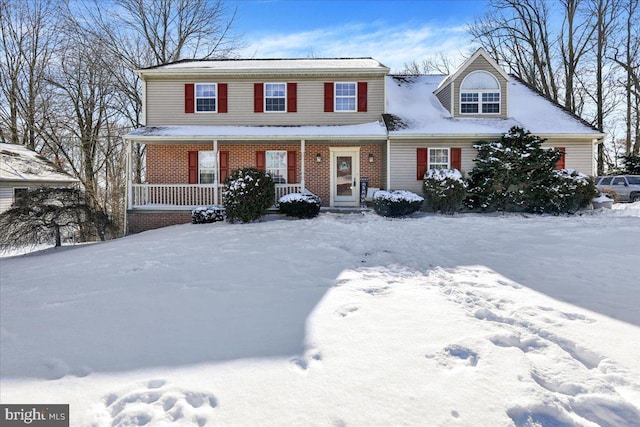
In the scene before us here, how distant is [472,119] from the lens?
14766mm

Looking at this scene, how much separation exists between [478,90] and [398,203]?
6619 mm

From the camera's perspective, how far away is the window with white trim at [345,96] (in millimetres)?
14719

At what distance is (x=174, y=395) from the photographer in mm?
2557

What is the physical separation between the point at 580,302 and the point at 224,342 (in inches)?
162

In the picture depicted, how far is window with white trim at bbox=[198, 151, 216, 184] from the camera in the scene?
48.9ft

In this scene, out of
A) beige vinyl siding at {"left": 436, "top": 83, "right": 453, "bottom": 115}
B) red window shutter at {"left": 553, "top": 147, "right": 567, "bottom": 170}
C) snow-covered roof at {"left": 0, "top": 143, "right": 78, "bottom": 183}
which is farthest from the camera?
snow-covered roof at {"left": 0, "top": 143, "right": 78, "bottom": 183}

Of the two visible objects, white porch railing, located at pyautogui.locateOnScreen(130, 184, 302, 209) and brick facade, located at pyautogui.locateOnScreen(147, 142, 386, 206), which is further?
brick facade, located at pyautogui.locateOnScreen(147, 142, 386, 206)

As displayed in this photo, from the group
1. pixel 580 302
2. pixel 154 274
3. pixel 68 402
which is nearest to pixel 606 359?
pixel 580 302

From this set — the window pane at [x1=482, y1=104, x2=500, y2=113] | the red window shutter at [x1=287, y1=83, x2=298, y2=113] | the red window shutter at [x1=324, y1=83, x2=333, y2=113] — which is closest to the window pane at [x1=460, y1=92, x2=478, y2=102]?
the window pane at [x1=482, y1=104, x2=500, y2=113]

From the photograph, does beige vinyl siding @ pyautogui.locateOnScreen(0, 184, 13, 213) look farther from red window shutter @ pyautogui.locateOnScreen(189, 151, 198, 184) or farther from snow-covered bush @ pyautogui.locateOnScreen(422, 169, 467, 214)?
snow-covered bush @ pyautogui.locateOnScreen(422, 169, 467, 214)

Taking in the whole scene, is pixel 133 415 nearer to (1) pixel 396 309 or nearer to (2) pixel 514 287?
(1) pixel 396 309

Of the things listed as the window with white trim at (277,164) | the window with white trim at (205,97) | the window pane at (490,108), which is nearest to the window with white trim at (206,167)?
the window with white trim at (205,97)

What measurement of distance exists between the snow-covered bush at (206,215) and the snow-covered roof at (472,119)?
7005mm

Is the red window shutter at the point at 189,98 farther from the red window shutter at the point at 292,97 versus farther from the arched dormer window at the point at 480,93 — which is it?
the arched dormer window at the point at 480,93
